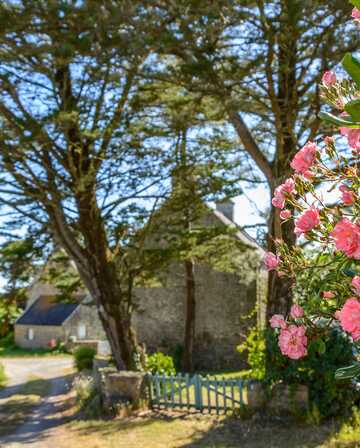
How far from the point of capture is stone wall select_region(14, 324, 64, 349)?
3675 centimetres

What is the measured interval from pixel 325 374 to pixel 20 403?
949 cm

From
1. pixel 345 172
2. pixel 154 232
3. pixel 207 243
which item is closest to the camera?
pixel 345 172

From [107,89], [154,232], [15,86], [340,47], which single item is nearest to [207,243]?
[154,232]

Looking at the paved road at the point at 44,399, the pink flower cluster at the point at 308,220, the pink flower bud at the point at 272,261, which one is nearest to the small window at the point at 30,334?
the paved road at the point at 44,399

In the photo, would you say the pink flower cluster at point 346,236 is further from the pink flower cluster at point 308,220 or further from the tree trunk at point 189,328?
the tree trunk at point 189,328

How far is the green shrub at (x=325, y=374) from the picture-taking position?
9.67 metres

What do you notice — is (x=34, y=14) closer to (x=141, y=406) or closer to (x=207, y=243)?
(x=141, y=406)

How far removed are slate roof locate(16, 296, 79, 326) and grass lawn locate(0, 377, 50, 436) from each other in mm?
16906

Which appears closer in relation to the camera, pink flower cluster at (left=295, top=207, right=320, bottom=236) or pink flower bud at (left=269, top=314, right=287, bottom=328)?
pink flower cluster at (left=295, top=207, right=320, bottom=236)

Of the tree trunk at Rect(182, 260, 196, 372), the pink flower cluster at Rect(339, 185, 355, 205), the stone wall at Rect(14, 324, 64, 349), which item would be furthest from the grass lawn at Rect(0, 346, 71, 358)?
the pink flower cluster at Rect(339, 185, 355, 205)

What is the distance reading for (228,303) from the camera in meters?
24.6

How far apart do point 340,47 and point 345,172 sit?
6962 millimetres

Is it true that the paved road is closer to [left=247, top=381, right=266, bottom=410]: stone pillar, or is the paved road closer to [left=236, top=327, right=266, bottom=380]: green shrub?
[left=247, top=381, right=266, bottom=410]: stone pillar

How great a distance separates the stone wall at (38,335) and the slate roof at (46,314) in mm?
323
